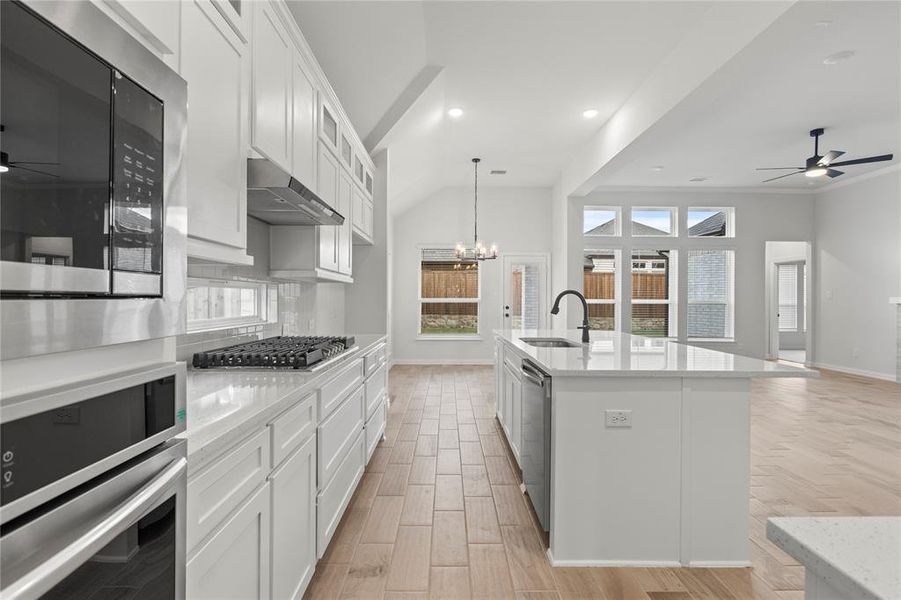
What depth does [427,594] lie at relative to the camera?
6.31ft

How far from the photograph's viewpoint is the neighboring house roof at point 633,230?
829 cm

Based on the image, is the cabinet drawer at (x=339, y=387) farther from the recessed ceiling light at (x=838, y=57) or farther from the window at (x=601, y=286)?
the window at (x=601, y=286)

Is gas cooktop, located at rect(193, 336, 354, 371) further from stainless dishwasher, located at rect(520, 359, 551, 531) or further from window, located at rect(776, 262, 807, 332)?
window, located at rect(776, 262, 807, 332)

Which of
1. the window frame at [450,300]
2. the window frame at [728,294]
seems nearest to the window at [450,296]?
the window frame at [450,300]

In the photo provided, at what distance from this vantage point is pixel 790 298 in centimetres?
1080

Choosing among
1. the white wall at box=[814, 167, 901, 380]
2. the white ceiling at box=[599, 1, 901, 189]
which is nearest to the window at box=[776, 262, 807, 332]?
the white wall at box=[814, 167, 901, 380]

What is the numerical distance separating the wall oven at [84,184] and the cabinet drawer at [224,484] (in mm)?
409

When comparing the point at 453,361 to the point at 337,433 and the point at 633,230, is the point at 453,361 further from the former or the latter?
the point at 337,433

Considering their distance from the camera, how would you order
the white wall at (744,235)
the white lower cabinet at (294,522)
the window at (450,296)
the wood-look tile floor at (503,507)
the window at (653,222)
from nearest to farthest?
the white lower cabinet at (294,522)
the wood-look tile floor at (503,507)
the white wall at (744,235)
the window at (653,222)
the window at (450,296)

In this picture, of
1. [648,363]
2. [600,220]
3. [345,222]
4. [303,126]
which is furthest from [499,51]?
[600,220]

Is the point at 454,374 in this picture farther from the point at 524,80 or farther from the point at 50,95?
the point at 50,95

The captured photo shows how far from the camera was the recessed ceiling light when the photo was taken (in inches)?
140

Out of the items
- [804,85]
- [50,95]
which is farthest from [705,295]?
[50,95]

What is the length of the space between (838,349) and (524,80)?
732 cm
